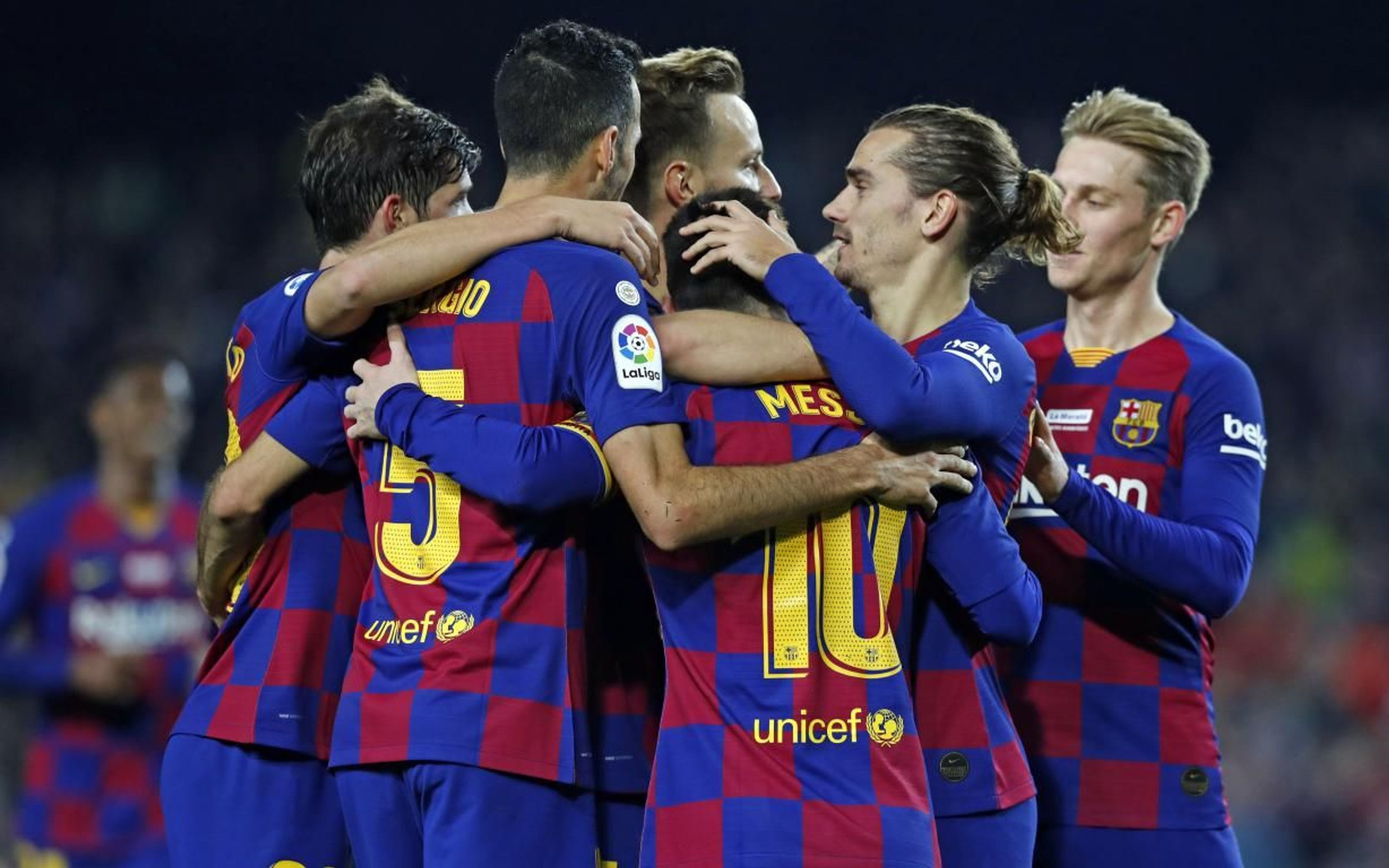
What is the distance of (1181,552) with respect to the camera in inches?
159

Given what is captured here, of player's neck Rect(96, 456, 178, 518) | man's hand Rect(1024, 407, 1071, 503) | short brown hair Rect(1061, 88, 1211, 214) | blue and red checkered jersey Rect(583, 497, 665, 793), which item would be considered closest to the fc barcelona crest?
man's hand Rect(1024, 407, 1071, 503)

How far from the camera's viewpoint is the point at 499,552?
3367mm

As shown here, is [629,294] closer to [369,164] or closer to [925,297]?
[925,297]

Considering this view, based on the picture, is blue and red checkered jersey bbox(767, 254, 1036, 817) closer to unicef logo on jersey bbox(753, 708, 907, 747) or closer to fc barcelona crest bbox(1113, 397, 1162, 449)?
unicef logo on jersey bbox(753, 708, 907, 747)

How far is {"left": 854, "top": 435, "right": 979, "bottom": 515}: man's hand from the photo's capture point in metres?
3.27

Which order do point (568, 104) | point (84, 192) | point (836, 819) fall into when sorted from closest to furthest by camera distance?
point (836, 819) < point (568, 104) < point (84, 192)

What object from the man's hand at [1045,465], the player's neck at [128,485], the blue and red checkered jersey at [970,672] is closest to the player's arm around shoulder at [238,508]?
the blue and red checkered jersey at [970,672]

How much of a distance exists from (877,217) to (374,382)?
1.16m

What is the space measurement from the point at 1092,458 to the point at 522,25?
1397cm

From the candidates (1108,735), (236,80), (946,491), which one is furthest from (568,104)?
(236,80)

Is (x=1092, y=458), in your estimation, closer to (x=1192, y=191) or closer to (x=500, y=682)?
(x=1192, y=191)

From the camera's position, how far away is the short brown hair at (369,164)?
156 inches

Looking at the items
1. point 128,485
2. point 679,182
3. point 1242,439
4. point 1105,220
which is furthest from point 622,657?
point 128,485

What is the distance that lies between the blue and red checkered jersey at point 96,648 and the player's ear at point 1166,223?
388cm
